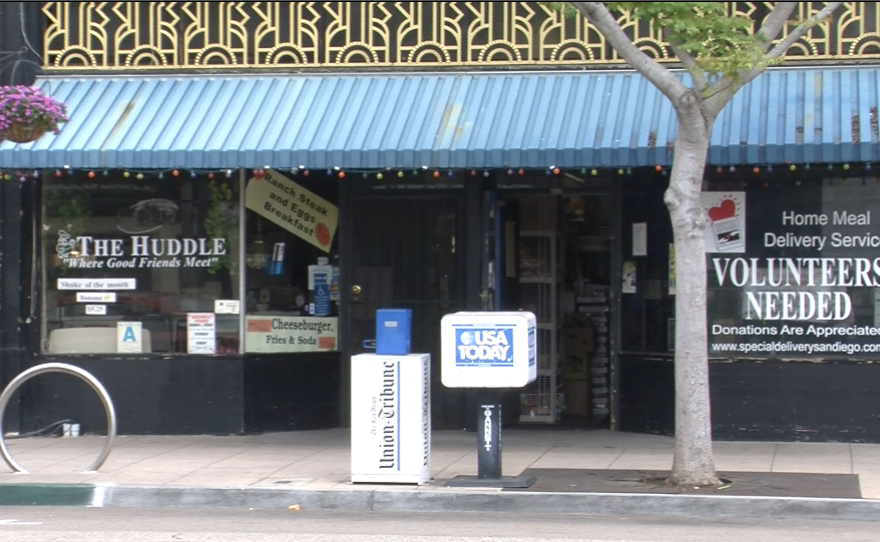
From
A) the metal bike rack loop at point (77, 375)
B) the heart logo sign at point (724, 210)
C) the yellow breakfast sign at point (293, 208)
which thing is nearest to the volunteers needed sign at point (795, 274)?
the heart logo sign at point (724, 210)

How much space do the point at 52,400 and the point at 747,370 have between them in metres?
7.20

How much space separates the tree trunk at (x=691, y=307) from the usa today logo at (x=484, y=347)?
1.33 meters

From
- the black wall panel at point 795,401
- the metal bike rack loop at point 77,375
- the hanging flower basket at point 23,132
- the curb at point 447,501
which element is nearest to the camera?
the curb at point 447,501

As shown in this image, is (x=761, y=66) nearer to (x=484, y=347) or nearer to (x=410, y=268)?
(x=484, y=347)

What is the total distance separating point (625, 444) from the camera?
11531 mm

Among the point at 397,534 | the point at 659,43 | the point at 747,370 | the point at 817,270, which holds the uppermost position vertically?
the point at 659,43

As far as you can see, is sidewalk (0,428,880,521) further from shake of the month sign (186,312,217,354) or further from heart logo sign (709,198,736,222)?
heart logo sign (709,198,736,222)

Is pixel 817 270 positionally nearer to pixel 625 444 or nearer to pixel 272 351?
pixel 625 444

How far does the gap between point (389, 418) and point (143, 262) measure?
426 cm

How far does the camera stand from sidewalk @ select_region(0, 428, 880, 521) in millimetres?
8758

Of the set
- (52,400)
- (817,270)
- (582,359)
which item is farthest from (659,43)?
(52,400)

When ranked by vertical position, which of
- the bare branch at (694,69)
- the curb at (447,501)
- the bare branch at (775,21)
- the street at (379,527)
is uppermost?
the bare branch at (775,21)

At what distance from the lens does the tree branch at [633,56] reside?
29.7 feet

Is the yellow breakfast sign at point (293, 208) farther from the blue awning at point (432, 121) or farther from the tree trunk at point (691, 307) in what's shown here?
the tree trunk at point (691, 307)
